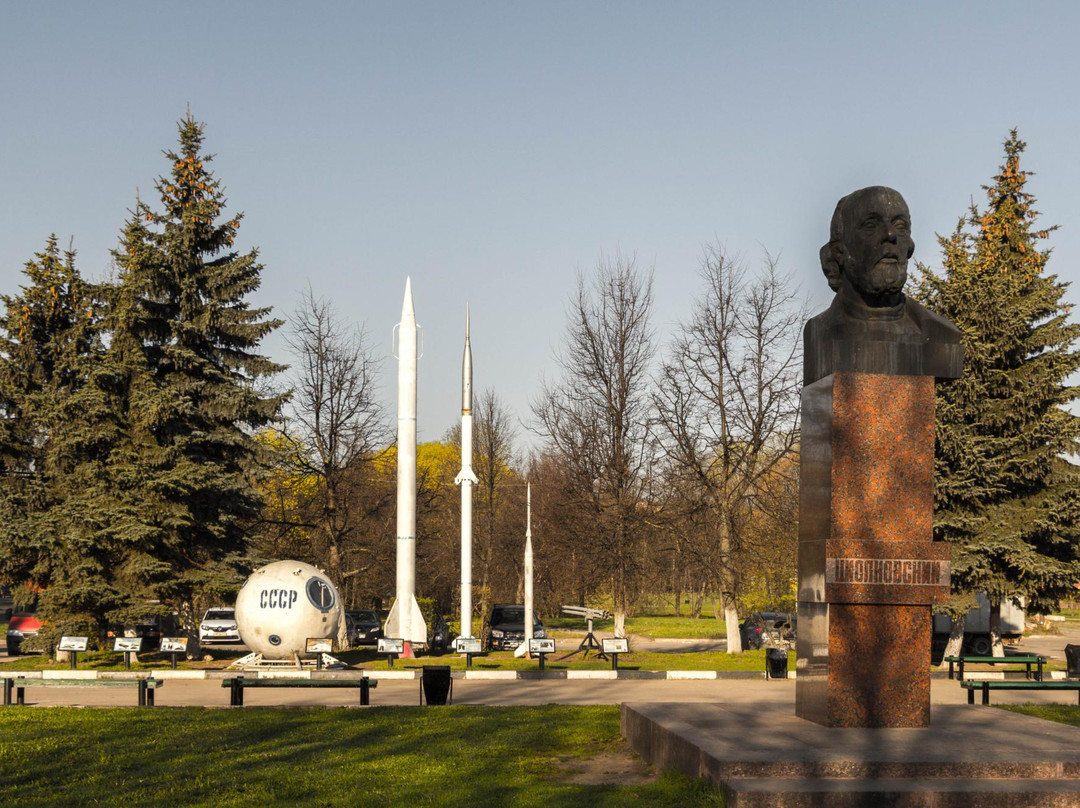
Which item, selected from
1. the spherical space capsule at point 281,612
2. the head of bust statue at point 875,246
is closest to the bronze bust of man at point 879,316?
the head of bust statue at point 875,246

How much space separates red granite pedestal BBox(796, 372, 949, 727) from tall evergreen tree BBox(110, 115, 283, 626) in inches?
782

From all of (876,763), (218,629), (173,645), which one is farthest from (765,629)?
(876,763)

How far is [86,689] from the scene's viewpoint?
871 inches

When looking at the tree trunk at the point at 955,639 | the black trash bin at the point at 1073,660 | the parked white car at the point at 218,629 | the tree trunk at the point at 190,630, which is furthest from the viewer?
the parked white car at the point at 218,629

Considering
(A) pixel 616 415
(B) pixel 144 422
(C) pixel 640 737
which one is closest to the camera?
(C) pixel 640 737

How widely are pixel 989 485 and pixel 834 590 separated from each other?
65.6 feet

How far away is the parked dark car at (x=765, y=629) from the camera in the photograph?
3525 centimetres

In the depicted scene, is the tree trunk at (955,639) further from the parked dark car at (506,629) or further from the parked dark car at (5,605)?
the parked dark car at (5,605)

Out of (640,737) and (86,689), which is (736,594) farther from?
(640,737)

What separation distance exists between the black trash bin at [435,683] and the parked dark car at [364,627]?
1915cm

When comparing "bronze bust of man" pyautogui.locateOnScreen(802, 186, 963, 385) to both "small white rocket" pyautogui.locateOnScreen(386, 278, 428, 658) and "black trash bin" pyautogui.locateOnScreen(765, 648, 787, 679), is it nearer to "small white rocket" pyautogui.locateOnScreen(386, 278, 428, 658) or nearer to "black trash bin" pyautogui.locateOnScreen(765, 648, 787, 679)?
"black trash bin" pyautogui.locateOnScreen(765, 648, 787, 679)

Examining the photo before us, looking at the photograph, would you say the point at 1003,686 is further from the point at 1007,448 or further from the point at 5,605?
the point at 5,605

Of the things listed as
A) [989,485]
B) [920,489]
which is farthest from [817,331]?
[989,485]

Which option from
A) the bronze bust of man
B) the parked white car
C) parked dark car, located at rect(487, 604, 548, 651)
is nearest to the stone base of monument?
the bronze bust of man
